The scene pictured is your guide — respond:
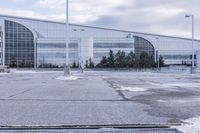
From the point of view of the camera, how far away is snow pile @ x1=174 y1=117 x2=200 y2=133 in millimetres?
7511

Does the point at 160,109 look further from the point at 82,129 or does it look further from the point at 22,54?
the point at 22,54

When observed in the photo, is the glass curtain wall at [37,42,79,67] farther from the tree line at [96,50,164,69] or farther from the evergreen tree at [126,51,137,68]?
the evergreen tree at [126,51,137,68]

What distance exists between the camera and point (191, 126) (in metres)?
8.01

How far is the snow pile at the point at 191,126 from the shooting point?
7511 mm

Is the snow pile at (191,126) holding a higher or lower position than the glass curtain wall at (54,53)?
lower

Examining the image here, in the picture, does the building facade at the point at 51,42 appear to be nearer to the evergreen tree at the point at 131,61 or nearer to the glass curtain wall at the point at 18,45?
the glass curtain wall at the point at 18,45

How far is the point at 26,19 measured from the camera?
418 ft

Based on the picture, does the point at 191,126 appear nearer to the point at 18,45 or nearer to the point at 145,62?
the point at 145,62

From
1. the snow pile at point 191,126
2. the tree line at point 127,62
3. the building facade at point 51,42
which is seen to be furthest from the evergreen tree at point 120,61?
the snow pile at point 191,126

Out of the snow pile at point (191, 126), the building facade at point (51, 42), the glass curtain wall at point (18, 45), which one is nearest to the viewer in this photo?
the snow pile at point (191, 126)

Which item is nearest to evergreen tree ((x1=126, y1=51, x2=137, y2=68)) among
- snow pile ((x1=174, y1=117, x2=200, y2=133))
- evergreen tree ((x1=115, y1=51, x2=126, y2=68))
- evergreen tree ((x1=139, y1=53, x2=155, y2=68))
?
evergreen tree ((x1=115, y1=51, x2=126, y2=68))

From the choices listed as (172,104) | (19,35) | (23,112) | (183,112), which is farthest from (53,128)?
(19,35)

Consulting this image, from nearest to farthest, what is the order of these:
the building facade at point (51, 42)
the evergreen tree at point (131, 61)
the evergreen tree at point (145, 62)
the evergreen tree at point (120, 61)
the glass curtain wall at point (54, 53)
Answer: the evergreen tree at point (120, 61) < the evergreen tree at point (131, 61) < the evergreen tree at point (145, 62) < the building facade at point (51, 42) < the glass curtain wall at point (54, 53)

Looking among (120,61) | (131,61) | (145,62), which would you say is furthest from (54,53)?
(145,62)
